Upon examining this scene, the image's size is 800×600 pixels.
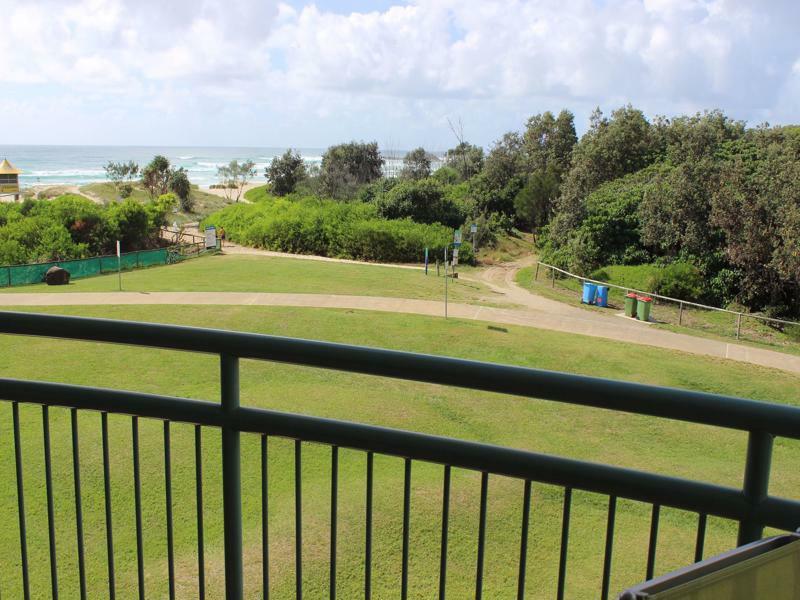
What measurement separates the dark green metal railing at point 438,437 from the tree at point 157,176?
7264 cm

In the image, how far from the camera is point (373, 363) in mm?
2199

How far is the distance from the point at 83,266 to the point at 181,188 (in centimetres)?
4506

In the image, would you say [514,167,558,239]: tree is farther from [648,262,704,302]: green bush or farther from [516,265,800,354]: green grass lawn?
[648,262,704,302]: green bush

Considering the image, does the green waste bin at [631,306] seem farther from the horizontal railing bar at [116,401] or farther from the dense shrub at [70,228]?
the horizontal railing bar at [116,401]

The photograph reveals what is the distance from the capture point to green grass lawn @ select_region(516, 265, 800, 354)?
2483 cm

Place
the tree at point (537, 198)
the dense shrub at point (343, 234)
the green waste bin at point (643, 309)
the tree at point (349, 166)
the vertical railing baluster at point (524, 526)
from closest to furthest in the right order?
the vertical railing baluster at point (524, 526) → the green waste bin at point (643, 309) → the dense shrub at point (343, 234) → the tree at point (537, 198) → the tree at point (349, 166)

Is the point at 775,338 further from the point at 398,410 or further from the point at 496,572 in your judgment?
the point at 496,572

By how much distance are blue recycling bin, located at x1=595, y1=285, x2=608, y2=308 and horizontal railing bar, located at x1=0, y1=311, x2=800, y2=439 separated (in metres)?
28.2

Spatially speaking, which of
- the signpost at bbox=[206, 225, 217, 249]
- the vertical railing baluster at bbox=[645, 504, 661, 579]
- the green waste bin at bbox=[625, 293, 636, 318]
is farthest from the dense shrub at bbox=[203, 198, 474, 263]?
the vertical railing baluster at bbox=[645, 504, 661, 579]

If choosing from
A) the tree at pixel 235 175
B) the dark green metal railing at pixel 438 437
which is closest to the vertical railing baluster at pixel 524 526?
the dark green metal railing at pixel 438 437

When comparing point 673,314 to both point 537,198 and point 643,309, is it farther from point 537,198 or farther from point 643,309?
point 537,198

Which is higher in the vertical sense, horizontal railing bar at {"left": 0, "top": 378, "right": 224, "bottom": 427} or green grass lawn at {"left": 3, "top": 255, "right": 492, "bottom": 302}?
horizontal railing bar at {"left": 0, "top": 378, "right": 224, "bottom": 427}

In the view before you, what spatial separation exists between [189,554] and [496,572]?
3.17 m

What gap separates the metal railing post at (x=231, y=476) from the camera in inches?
93.9
